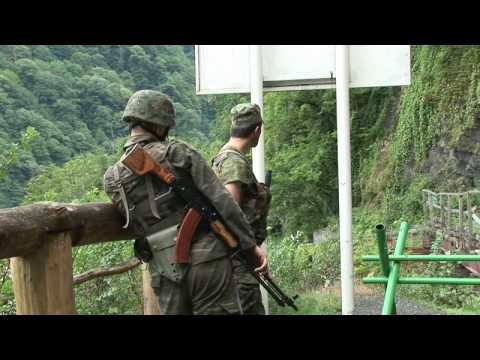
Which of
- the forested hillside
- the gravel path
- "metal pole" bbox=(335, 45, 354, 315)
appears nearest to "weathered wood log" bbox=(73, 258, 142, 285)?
"metal pole" bbox=(335, 45, 354, 315)

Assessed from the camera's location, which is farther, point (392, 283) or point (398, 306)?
point (398, 306)

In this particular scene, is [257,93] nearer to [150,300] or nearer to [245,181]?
[245,181]

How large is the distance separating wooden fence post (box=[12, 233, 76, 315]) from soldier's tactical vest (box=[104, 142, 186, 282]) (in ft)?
1.76

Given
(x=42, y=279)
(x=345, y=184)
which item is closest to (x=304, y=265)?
(x=345, y=184)

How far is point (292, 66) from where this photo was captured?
553 centimetres

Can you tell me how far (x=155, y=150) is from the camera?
9.88 feet

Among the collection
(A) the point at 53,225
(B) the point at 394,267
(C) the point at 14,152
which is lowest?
(B) the point at 394,267

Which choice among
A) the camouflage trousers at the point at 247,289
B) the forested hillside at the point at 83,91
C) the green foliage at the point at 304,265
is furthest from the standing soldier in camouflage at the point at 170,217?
the forested hillside at the point at 83,91

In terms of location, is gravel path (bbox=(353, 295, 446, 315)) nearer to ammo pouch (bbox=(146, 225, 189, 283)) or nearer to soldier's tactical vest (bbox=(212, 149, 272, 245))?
soldier's tactical vest (bbox=(212, 149, 272, 245))

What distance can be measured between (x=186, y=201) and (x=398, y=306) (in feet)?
19.4

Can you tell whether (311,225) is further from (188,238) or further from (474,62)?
(188,238)

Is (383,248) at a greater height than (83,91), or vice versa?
(83,91)

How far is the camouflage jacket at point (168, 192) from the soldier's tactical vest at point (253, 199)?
65 centimetres

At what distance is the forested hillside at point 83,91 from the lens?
110ft
